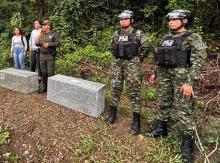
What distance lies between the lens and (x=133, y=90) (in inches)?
228

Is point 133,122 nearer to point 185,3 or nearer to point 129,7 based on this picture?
point 185,3

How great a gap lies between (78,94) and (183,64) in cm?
231

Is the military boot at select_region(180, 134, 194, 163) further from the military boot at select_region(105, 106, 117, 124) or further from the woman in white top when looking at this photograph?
the woman in white top

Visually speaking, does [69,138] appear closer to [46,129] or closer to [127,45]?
[46,129]

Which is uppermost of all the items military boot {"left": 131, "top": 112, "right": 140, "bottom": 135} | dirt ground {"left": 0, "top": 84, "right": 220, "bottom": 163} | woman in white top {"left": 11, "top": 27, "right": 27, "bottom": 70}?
woman in white top {"left": 11, "top": 27, "right": 27, "bottom": 70}

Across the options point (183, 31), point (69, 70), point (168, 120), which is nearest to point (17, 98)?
point (69, 70)

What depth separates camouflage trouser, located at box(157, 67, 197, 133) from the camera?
5.04 meters

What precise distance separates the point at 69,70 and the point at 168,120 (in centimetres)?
410

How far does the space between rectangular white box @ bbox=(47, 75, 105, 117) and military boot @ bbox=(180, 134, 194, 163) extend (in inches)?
73.8

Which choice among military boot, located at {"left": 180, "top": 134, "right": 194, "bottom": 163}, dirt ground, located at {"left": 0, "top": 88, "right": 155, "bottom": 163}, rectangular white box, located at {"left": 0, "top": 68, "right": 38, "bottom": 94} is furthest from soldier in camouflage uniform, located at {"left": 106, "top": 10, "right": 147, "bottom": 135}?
rectangular white box, located at {"left": 0, "top": 68, "right": 38, "bottom": 94}

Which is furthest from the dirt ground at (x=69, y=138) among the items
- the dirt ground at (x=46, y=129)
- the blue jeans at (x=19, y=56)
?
the blue jeans at (x=19, y=56)

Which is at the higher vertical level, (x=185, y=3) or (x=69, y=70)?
(x=185, y=3)

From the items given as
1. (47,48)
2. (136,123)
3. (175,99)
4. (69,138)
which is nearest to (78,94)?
(69,138)

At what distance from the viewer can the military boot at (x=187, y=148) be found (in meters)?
5.02
